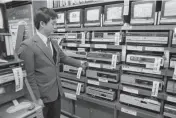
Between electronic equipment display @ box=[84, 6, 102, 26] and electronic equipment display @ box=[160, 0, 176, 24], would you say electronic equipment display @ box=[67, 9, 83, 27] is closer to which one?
electronic equipment display @ box=[84, 6, 102, 26]

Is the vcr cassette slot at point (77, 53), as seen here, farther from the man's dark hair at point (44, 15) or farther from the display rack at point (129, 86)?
the man's dark hair at point (44, 15)

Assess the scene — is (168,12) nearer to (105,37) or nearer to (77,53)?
(105,37)

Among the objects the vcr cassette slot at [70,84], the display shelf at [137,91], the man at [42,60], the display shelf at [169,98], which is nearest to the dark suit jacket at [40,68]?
the man at [42,60]

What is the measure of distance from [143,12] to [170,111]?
1.02 metres

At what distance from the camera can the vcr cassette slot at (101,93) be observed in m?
1.73

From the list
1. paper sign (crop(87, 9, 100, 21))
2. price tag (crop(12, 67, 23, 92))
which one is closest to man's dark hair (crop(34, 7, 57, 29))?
price tag (crop(12, 67, 23, 92))

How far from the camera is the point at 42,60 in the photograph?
1196 millimetres

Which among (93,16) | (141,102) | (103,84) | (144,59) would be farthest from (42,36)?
(141,102)

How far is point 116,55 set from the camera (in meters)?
1.58

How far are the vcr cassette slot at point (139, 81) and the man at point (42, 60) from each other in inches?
30.2

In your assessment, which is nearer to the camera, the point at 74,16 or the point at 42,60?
the point at 42,60

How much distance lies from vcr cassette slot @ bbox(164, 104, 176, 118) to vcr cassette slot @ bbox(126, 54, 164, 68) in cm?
43

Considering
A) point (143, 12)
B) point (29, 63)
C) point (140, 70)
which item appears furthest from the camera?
point (140, 70)

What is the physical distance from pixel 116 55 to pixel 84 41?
500 mm
